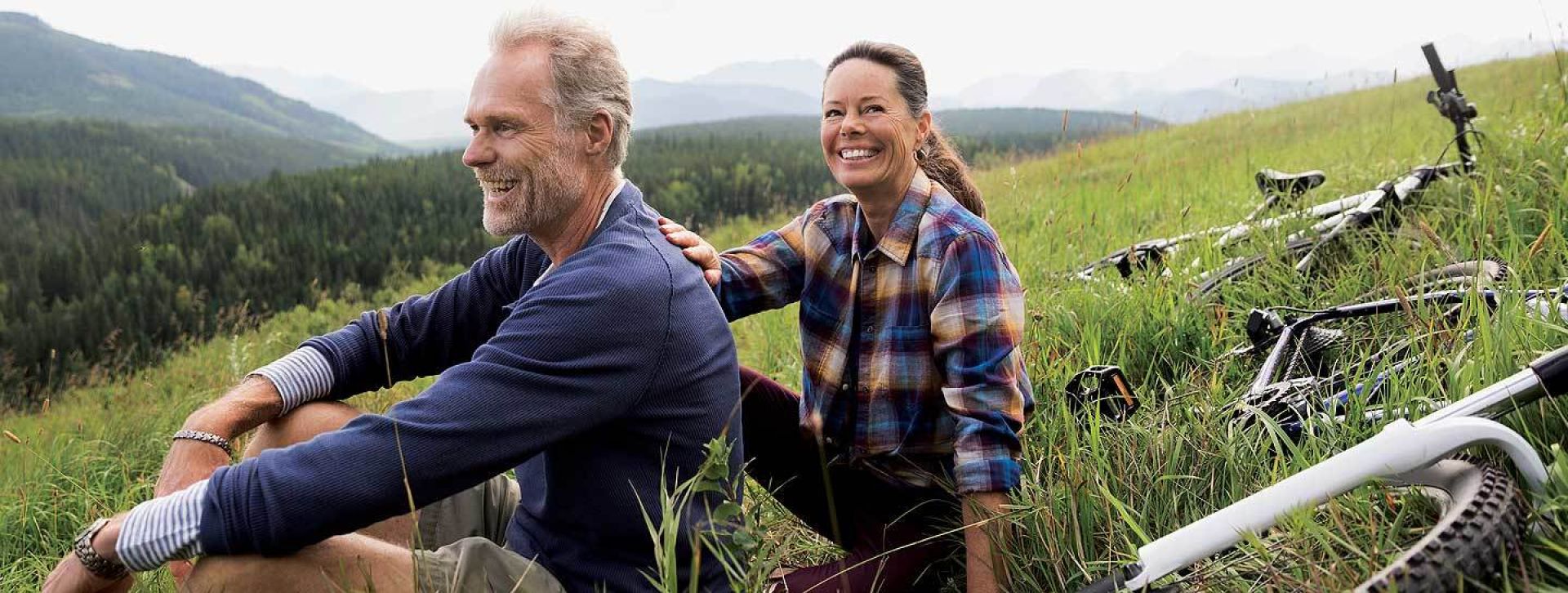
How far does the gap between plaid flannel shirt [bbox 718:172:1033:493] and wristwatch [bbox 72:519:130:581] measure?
4.65 ft

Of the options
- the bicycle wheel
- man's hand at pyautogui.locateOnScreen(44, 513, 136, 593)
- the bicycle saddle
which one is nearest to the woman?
the bicycle wheel

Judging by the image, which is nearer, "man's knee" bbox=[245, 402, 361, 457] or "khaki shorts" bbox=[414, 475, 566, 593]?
"khaki shorts" bbox=[414, 475, 566, 593]

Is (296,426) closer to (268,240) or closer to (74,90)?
(268,240)

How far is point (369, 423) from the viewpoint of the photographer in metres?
1.74

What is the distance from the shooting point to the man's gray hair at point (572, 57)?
2.12 m

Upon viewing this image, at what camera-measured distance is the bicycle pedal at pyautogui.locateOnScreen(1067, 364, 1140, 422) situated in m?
2.74

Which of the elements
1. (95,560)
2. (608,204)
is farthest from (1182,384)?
(95,560)

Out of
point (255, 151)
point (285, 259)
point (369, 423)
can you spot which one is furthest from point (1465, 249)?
point (255, 151)

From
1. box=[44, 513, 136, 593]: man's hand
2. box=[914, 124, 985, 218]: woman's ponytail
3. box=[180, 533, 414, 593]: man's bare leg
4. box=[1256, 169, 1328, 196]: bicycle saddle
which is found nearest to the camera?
box=[180, 533, 414, 593]: man's bare leg

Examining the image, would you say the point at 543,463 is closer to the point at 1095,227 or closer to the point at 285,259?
the point at 1095,227

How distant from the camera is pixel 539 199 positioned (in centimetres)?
218

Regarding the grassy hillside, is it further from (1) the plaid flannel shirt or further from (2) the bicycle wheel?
(1) the plaid flannel shirt

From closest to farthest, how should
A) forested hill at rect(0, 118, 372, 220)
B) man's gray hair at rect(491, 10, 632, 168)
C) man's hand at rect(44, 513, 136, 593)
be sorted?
man's hand at rect(44, 513, 136, 593) → man's gray hair at rect(491, 10, 632, 168) → forested hill at rect(0, 118, 372, 220)

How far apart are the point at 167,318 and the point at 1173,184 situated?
25.0m
